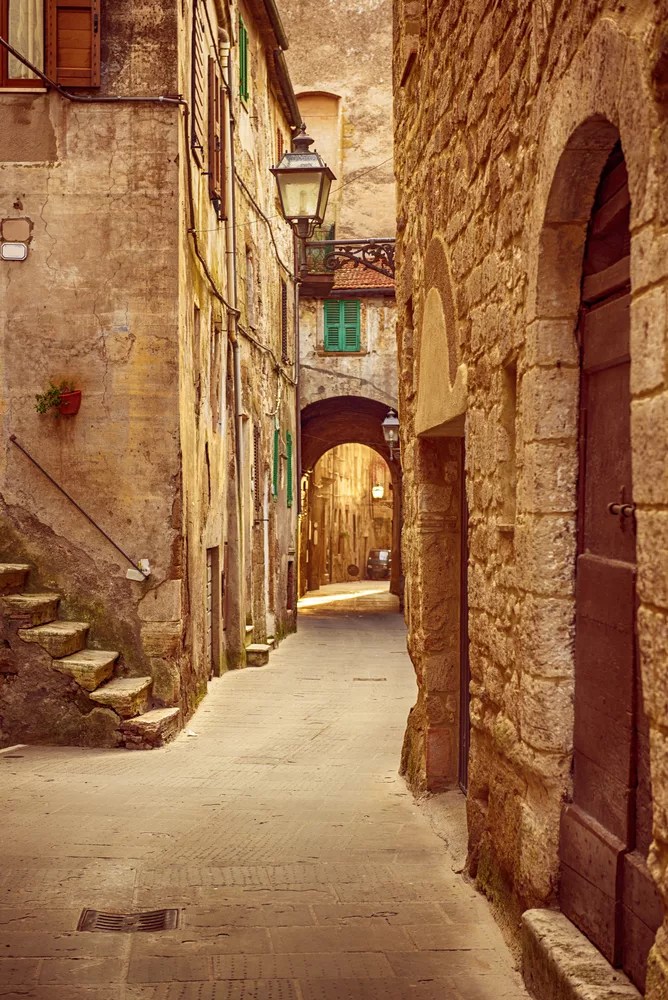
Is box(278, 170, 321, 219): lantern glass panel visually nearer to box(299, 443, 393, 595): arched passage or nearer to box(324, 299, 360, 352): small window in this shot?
box(324, 299, 360, 352): small window

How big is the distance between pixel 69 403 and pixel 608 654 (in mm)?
6970

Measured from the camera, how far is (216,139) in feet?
43.9

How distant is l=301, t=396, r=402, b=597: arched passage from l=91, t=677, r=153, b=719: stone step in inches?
636

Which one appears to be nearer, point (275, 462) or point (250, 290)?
point (250, 290)

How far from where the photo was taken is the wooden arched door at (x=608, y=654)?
3328mm

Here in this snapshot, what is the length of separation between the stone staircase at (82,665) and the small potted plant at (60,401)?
1.31 metres

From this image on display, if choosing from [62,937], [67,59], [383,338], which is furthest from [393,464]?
[62,937]

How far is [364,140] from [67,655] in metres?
19.9

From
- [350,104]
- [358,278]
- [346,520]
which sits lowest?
[346,520]

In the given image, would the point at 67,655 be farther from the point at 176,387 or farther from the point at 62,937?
the point at 62,937

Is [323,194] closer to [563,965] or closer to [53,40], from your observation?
[53,40]

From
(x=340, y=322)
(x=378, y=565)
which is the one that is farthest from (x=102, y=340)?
(x=378, y=565)

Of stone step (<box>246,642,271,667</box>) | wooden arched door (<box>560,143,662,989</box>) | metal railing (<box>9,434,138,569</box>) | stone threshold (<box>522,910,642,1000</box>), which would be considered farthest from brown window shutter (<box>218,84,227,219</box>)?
stone threshold (<box>522,910,642,1000</box>)

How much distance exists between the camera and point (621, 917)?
11.2ft
